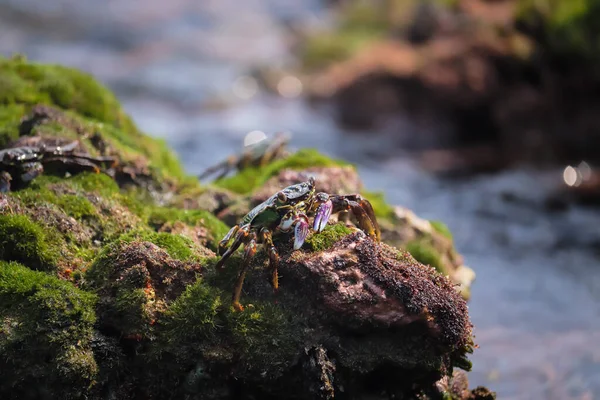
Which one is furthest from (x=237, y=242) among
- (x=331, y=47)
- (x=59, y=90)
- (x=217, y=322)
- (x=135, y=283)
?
(x=331, y=47)

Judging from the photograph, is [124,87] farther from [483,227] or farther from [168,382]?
[168,382]

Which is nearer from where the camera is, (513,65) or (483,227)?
(483,227)

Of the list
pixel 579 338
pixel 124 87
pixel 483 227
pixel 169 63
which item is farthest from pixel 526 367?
pixel 169 63

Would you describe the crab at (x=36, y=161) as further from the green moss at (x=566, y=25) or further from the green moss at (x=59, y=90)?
the green moss at (x=566, y=25)

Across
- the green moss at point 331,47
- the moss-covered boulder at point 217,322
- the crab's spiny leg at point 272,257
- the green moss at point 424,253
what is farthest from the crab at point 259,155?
the green moss at point 331,47

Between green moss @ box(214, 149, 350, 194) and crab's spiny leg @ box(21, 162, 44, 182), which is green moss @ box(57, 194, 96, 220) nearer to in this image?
crab's spiny leg @ box(21, 162, 44, 182)

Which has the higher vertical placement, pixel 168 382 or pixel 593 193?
pixel 593 193

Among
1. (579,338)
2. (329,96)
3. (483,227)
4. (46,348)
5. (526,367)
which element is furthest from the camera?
(329,96)
